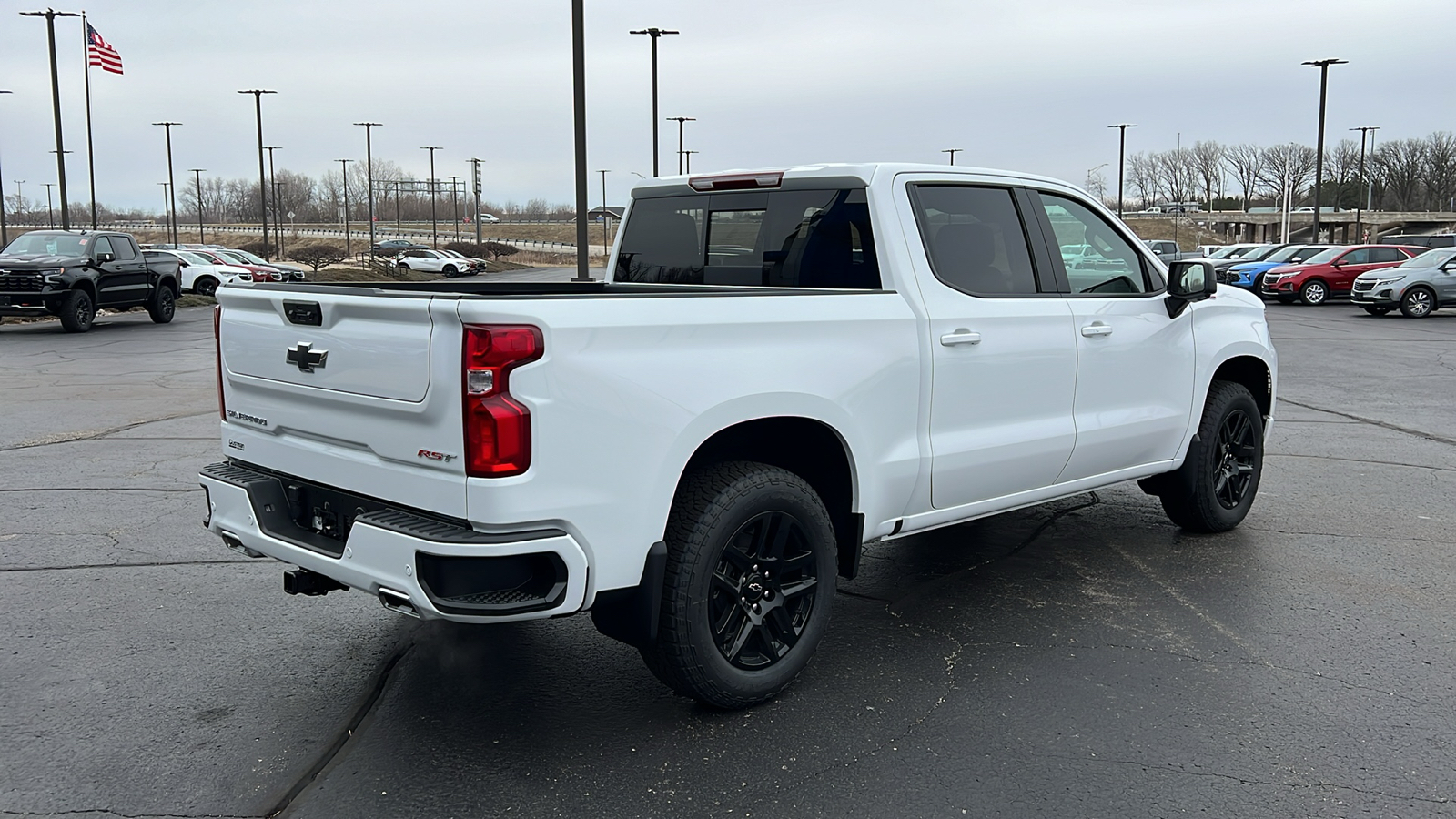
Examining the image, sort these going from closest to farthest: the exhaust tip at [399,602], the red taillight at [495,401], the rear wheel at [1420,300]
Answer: the red taillight at [495,401], the exhaust tip at [399,602], the rear wheel at [1420,300]

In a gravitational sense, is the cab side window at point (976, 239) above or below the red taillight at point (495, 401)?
above

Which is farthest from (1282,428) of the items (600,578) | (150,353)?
(150,353)

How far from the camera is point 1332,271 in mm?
31203

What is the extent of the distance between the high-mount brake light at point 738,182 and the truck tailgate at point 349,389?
1.93 meters

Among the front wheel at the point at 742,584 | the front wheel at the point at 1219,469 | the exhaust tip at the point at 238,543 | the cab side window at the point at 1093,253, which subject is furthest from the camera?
the front wheel at the point at 1219,469

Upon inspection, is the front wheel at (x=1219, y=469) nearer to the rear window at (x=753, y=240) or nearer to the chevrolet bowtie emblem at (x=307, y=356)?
the rear window at (x=753, y=240)

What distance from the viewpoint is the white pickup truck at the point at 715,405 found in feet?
11.0

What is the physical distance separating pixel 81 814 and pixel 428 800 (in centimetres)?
99

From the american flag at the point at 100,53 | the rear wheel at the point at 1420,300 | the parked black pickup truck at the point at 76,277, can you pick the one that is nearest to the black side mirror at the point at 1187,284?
the parked black pickup truck at the point at 76,277

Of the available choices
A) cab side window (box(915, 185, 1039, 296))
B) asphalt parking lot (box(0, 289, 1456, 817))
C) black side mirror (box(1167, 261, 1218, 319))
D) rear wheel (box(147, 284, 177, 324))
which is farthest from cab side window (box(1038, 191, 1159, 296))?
rear wheel (box(147, 284, 177, 324))

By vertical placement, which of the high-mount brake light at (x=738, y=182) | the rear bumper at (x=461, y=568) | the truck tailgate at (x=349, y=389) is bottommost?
the rear bumper at (x=461, y=568)

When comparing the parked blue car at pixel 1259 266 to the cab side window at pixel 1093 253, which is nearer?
the cab side window at pixel 1093 253

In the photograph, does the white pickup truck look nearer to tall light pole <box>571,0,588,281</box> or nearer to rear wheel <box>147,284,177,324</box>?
tall light pole <box>571,0,588,281</box>

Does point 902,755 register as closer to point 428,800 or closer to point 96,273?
point 428,800
